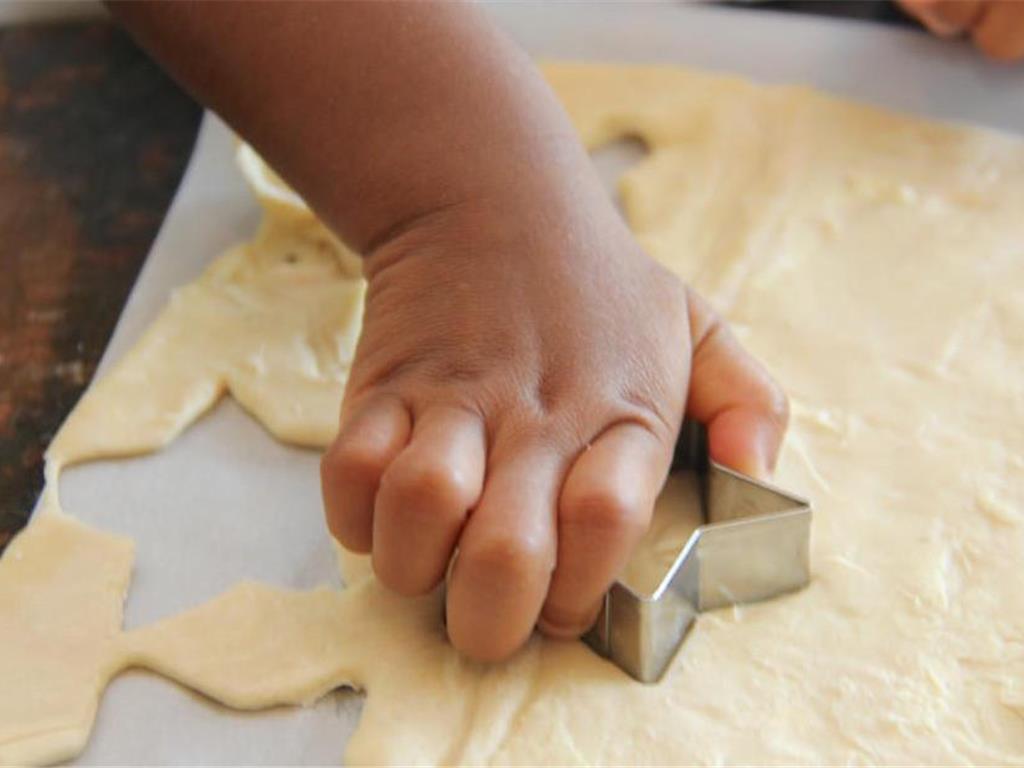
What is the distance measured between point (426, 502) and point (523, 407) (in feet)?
0.28

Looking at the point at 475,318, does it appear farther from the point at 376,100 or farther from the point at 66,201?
the point at 66,201

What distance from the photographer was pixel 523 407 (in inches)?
24.6

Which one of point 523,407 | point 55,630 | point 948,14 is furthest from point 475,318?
point 948,14

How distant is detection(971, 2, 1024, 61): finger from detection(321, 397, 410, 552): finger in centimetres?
67

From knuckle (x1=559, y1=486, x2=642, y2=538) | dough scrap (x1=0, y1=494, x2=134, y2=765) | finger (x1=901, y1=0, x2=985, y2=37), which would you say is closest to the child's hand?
knuckle (x1=559, y1=486, x2=642, y2=538)

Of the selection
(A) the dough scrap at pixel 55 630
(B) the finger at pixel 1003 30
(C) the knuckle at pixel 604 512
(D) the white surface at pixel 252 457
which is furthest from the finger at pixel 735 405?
(B) the finger at pixel 1003 30

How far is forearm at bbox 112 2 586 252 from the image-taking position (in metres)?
0.72

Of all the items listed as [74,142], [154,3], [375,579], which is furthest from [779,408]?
[74,142]

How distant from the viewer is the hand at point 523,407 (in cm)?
57

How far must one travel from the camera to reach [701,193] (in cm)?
93

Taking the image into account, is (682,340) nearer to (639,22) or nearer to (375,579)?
(375,579)

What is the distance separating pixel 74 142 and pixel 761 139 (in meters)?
0.59

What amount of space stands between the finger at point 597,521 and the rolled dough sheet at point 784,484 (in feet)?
0.17

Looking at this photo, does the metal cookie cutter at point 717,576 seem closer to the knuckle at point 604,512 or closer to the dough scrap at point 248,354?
the knuckle at point 604,512
